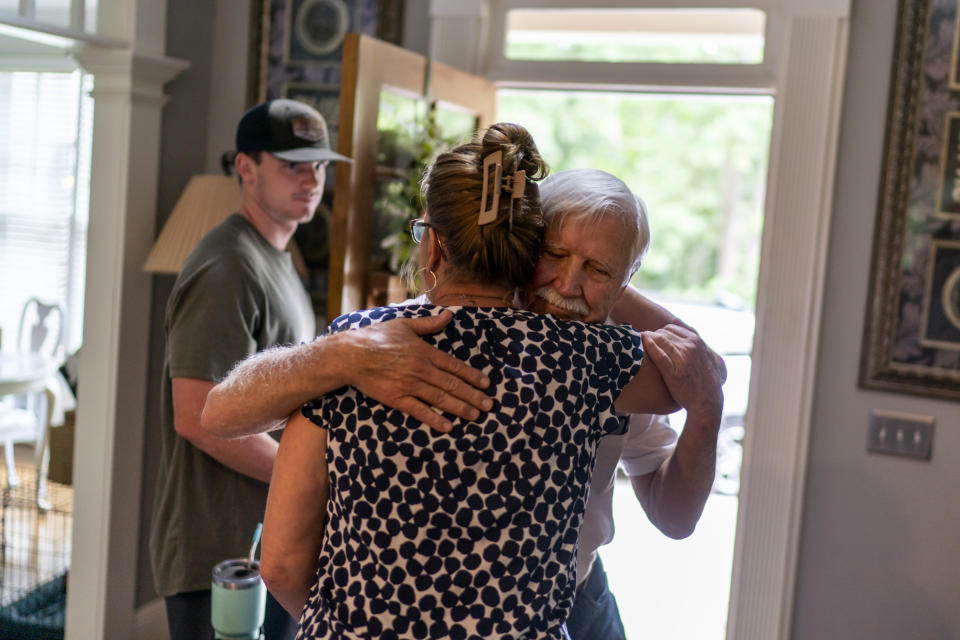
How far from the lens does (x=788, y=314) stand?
9.30 ft

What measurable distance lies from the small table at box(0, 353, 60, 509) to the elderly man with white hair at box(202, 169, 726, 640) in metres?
3.38

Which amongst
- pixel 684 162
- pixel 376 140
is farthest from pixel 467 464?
pixel 684 162

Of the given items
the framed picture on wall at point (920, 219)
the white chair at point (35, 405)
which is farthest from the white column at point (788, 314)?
the white chair at point (35, 405)

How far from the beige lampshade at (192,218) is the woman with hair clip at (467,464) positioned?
5.78 ft

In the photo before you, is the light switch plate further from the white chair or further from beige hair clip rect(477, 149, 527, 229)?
the white chair

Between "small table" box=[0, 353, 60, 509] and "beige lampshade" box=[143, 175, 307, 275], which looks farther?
"small table" box=[0, 353, 60, 509]

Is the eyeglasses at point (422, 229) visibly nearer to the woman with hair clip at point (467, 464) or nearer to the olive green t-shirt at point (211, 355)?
the woman with hair clip at point (467, 464)

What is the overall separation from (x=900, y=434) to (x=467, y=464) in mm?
2084

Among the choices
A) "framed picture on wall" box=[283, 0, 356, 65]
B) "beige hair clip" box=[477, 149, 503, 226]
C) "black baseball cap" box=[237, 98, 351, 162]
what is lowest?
"beige hair clip" box=[477, 149, 503, 226]

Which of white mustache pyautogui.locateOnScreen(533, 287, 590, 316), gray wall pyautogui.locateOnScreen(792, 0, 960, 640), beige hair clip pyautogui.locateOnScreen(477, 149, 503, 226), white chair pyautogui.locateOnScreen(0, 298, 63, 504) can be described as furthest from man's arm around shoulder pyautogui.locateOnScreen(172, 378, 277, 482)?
white chair pyautogui.locateOnScreen(0, 298, 63, 504)

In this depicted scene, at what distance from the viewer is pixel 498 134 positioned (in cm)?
122

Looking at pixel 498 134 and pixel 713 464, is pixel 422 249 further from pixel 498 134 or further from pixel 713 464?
pixel 713 464

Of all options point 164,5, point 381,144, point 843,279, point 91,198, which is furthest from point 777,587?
point 164,5

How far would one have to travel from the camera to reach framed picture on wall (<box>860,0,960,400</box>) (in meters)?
2.66
